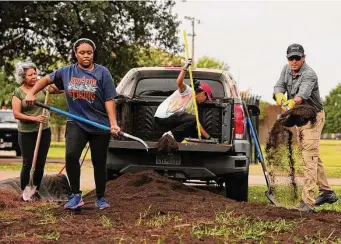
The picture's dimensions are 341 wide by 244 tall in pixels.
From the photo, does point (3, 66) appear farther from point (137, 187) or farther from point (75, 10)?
point (137, 187)

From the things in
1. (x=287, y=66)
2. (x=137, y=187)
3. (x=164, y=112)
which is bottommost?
(x=137, y=187)

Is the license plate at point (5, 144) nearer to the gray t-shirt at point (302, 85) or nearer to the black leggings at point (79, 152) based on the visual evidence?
the gray t-shirt at point (302, 85)

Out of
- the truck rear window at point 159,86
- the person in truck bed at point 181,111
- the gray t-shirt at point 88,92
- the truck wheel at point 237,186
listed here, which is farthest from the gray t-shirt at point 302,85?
the gray t-shirt at point 88,92

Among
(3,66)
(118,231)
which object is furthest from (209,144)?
(3,66)

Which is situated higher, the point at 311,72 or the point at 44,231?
the point at 311,72

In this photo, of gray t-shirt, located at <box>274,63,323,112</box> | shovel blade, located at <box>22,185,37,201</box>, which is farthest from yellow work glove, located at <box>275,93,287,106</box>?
shovel blade, located at <box>22,185,37,201</box>

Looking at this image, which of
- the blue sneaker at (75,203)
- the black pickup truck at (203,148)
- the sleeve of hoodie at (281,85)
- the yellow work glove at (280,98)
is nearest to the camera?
the blue sneaker at (75,203)

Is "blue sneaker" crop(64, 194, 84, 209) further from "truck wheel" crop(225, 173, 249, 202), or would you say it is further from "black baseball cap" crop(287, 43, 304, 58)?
"black baseball cap" crop(287, 43, 304, 58)

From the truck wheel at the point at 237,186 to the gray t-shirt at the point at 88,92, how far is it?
251 cm

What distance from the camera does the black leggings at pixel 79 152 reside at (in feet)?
24.7

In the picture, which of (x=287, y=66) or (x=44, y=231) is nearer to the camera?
(x=44, y=231)

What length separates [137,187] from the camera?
9.06m

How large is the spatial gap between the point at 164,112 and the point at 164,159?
62 centimetres

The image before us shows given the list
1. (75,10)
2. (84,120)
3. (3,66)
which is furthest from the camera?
(3,66)
